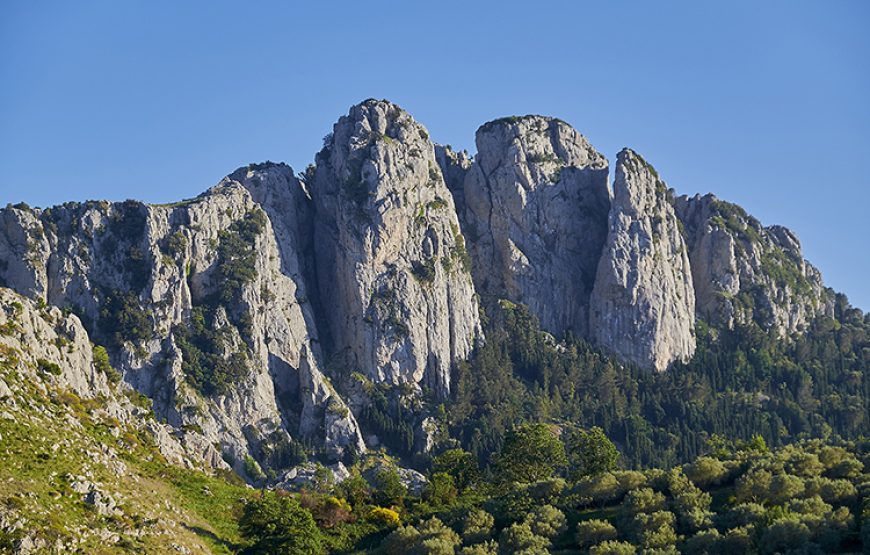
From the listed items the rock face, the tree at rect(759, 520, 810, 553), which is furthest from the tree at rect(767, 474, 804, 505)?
the rock face

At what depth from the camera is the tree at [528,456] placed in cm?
13600

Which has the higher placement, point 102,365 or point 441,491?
point 102,365

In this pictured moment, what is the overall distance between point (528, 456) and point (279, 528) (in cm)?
4303

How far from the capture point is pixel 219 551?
102 m

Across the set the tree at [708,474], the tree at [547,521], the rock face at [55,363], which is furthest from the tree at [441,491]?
the rock face at [55,363]

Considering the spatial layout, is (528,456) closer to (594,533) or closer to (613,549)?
(594,533)

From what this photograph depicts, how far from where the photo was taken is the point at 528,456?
452ft

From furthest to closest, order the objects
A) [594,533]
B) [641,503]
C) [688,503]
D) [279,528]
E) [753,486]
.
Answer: [753,486] < [641,503] < [279,528] < [688,503] < [594,533]

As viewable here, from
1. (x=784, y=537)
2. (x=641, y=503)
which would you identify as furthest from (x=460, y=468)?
(x=784, y=537)

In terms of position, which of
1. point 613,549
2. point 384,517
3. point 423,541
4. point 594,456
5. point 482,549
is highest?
point 594,456

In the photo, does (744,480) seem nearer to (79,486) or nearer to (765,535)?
(765,535)

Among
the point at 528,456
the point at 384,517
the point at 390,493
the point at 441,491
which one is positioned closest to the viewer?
the point at 384,517

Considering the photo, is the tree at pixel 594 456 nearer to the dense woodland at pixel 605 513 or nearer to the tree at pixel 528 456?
the dense woodland at pixel 605 513

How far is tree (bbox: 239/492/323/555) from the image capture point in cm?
10369
